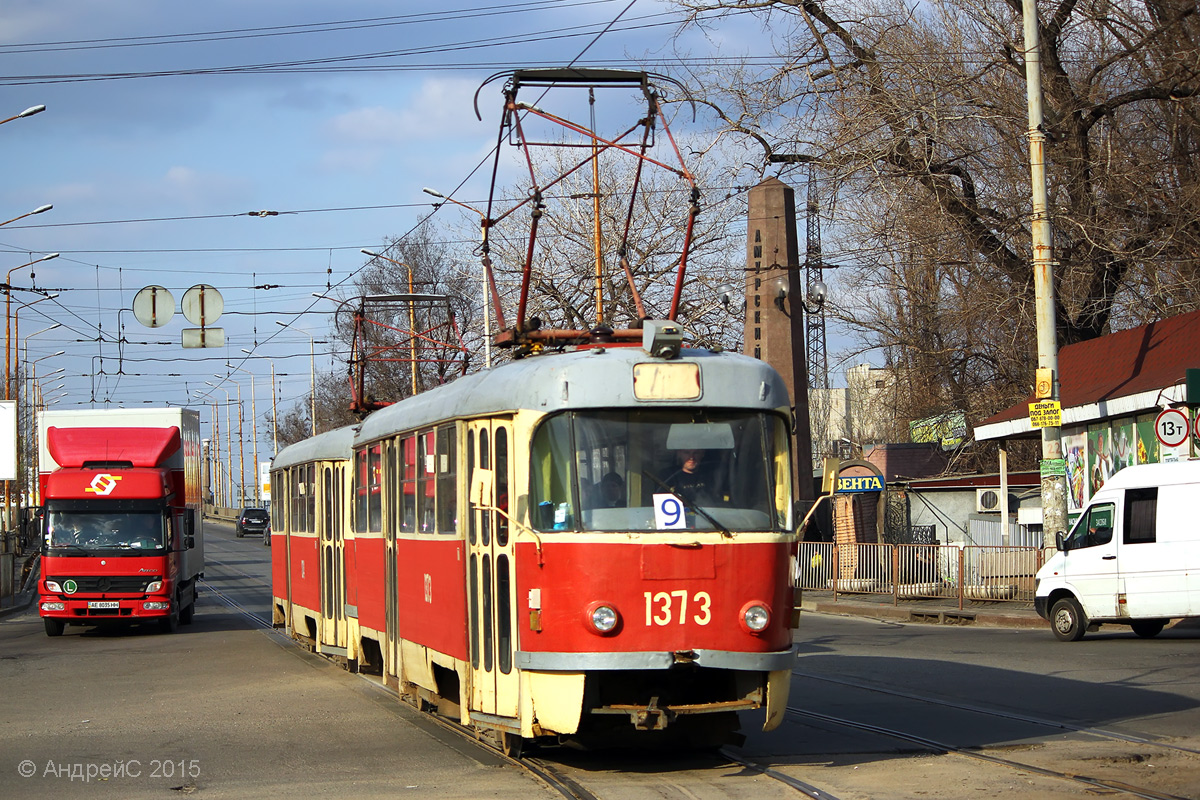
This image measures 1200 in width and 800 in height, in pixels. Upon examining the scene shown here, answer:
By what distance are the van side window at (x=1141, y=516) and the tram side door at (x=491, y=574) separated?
1131 cm

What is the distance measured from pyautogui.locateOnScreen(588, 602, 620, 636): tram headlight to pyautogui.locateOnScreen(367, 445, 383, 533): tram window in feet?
16.9

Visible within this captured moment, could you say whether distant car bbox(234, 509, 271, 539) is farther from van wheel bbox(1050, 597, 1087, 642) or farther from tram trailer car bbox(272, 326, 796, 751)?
tram trailer car bbox(272, 326, 796, 751)

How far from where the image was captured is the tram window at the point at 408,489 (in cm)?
1170

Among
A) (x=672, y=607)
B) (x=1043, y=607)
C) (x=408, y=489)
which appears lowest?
(x=1043, y=607)

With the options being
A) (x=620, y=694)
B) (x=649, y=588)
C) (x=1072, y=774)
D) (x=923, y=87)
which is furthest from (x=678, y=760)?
(x=923, y=87)

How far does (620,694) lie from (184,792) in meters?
2.90

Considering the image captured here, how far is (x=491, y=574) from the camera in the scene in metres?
9.36

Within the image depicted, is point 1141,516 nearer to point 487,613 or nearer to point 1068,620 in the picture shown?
point 1068,620

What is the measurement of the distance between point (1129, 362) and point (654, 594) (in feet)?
61.9

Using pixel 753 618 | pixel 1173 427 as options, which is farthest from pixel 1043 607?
pixel 753 618

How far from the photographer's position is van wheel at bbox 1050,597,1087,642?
18.2 metres

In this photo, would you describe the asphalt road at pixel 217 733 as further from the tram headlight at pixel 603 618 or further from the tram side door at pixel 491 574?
the tram headlight at pixel 603 618

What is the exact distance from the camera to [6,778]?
9.67m

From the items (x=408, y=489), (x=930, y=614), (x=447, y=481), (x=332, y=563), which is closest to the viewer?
(x=447, y=481)
